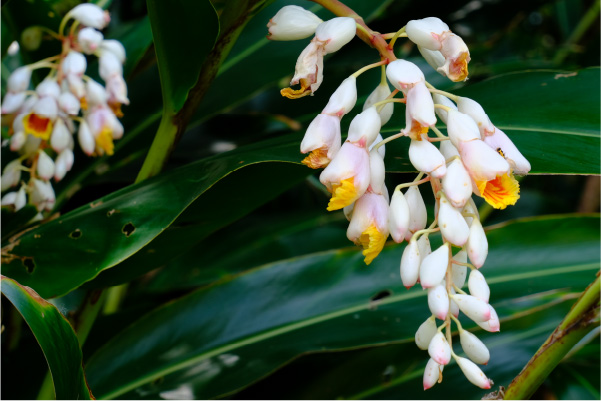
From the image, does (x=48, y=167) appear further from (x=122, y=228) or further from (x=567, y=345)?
(x=567, y=345)

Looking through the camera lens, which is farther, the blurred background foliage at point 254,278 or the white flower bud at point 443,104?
the blurred background foliage at point 254,278

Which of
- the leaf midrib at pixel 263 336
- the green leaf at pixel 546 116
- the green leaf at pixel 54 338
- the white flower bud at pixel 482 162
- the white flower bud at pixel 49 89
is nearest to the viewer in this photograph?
the white flower bud at pixel 482 162

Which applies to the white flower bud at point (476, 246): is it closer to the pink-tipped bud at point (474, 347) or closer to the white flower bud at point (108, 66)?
the pink-tipped bud at point (474, 347)

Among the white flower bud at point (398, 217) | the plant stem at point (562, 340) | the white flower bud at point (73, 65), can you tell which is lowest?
the plant stem at point (562, 340)

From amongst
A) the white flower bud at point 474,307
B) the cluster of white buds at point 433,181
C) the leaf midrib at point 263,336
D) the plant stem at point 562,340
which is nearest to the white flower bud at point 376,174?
the cluster of white buds at point 433,181

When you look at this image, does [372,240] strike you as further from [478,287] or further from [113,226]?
[113,226]

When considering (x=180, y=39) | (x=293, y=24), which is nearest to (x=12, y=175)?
(x=180, y=39)

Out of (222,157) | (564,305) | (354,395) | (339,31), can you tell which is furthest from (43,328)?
(564,305)

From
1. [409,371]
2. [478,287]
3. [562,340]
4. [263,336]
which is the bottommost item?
[409,371]
